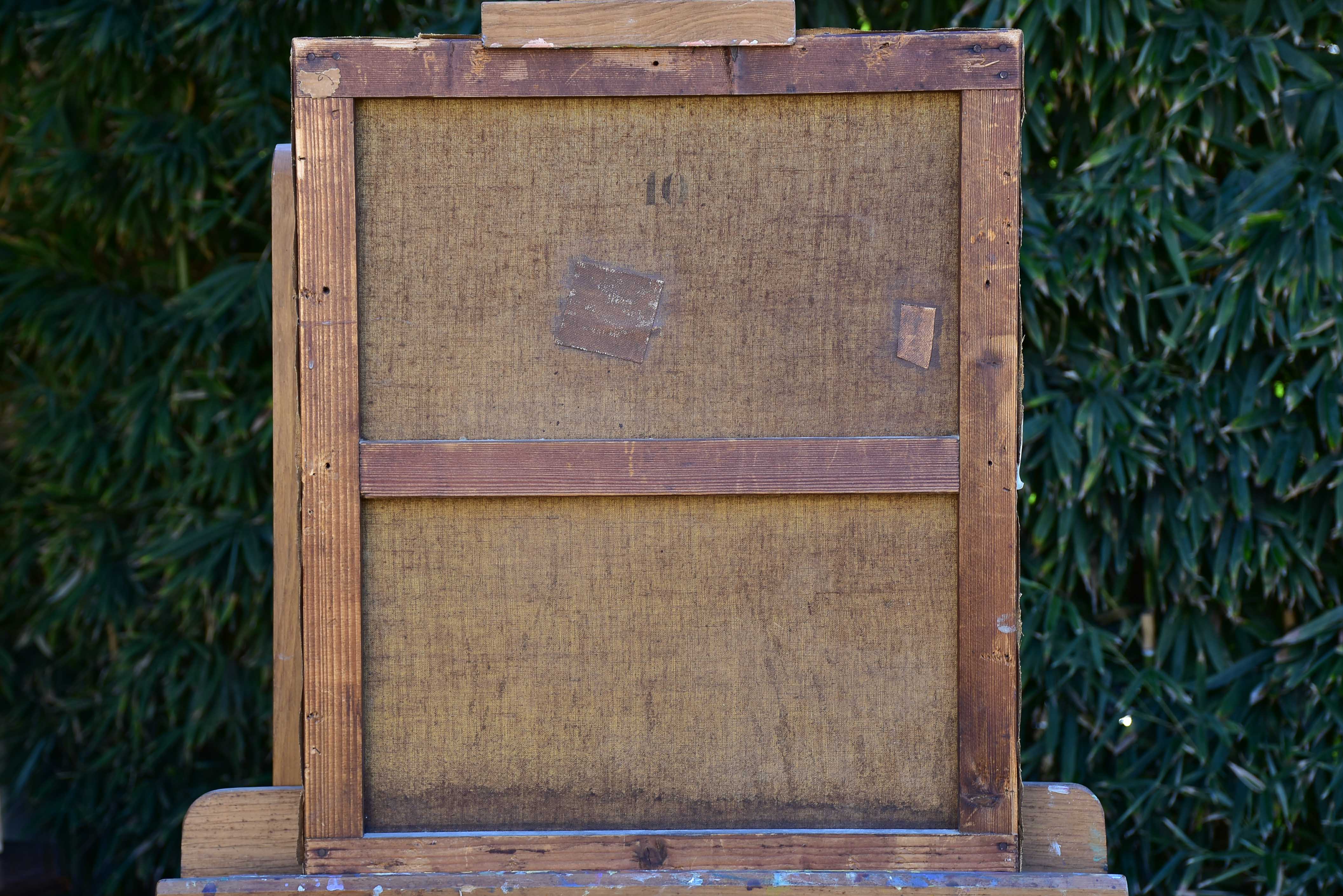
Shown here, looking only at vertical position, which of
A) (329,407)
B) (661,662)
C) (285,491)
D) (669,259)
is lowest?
(661,662)

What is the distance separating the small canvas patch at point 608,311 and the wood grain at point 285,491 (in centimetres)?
37

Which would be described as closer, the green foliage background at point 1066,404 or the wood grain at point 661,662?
the wood grain at point 661,662

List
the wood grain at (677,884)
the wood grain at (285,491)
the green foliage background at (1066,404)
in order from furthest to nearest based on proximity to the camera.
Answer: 1. the green foliage background at (1066,404)
2. the wood grain at (285,491)
3. the wood grain at (677,884)

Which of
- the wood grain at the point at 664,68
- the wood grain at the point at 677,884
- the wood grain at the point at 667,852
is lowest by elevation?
the wood grain at the point at 677,884

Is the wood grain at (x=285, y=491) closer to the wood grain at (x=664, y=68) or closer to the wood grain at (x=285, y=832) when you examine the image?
the wood grain at (x=285, y=832)

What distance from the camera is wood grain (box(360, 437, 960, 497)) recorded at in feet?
3.56

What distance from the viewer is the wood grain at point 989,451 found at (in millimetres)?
1083

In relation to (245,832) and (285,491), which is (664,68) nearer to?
(285,491)

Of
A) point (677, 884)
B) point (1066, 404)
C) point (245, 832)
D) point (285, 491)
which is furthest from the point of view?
point (1066, 404)

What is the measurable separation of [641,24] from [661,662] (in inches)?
25.2

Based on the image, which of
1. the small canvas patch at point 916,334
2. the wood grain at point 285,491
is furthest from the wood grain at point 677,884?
the small canvas patch at point 916,334

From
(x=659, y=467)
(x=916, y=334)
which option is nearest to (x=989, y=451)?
(x=916, y=334)

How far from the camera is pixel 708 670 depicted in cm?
111

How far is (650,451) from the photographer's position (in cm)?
109
